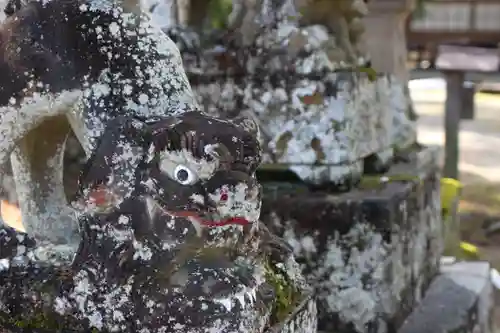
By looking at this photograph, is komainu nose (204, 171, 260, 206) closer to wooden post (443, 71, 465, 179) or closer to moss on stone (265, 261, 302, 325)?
moss on stone (265, 261, 302, 325)

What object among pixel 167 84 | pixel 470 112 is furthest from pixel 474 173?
pixel 167 84

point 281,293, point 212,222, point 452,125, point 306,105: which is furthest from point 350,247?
point 452,125

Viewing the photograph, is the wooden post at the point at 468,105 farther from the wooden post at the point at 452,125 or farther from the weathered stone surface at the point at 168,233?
the weathered stone surface at the point at 168,233

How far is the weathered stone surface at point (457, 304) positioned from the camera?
169 centimetres

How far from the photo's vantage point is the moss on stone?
3.36 feet

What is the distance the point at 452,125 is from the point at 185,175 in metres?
3.91

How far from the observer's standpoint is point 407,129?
224 cm

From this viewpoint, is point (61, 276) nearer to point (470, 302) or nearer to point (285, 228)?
point (285, 228)

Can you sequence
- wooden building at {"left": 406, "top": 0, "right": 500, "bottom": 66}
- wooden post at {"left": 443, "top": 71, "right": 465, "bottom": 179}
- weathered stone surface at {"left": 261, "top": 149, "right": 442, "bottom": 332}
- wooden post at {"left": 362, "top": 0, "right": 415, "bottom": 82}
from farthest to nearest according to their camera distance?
wooden building at {"left": 406, "top": 0, "right": 500, "bottom": 66}
wooden post at {"left": 443, "top": 71, "right": 465, "bottom": 179}
wooden post at {"left": 362, "top": 0, "right": 415, "bottom": 82}
weathered stone surface at {"left": 261, "top": 149, "right": 442, "bottom": 332}

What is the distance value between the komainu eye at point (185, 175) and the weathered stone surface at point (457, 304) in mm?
898

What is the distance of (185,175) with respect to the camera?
0.89 m

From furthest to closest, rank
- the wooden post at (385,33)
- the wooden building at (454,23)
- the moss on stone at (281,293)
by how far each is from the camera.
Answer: the wooden building at (454,23) → the wooden post at (385,33) → the moss on stone at (281,293)

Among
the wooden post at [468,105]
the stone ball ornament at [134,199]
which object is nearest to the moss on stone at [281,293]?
the stone ball ornament at [134,199]

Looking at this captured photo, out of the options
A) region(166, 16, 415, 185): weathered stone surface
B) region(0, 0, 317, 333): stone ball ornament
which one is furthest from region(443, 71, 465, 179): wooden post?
region(0, 0, 317, 333): stone ball ornament
